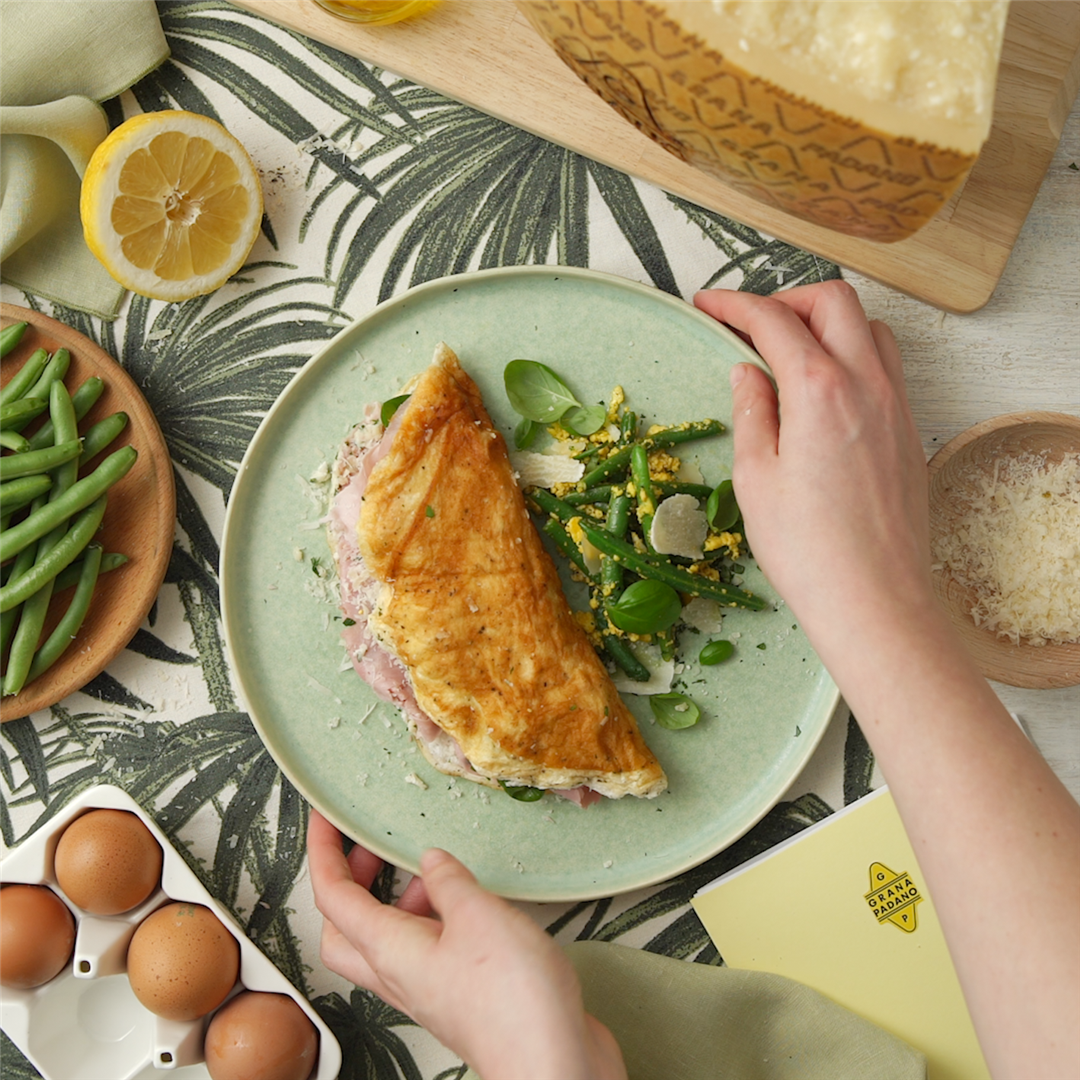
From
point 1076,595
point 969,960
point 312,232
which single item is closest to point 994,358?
point 1076,595

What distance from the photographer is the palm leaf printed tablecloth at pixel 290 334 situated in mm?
2031

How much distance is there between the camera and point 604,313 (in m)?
1.96

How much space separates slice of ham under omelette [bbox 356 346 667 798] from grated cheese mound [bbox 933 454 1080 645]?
0.80 m

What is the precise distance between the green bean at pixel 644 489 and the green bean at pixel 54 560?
3.80 feet

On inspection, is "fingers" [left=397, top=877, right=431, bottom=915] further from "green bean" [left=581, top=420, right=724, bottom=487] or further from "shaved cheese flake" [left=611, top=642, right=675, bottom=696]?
"green bean" [left=581, top=420, right=724, bottom=487]

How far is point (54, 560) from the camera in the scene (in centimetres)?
196

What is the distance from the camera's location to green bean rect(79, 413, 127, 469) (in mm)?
2020

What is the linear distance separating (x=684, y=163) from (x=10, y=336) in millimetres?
1491

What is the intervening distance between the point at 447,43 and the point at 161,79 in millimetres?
749

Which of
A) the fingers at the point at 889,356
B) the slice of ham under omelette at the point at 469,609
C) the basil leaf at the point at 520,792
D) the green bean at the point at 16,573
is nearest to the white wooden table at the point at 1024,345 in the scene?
the fingers at the point at 889,356

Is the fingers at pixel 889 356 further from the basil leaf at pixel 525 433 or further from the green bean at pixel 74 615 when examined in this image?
the green bean at pixel 74 615

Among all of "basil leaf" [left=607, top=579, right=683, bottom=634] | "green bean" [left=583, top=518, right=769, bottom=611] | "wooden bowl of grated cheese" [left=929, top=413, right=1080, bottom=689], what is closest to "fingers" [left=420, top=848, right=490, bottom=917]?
"basil leaf" [left=607, top=579, right=683, bottom=634]

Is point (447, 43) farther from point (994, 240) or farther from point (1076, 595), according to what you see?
point (1076, 595)

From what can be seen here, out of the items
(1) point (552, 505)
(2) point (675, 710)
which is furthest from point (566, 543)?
(2) point (675, 710)
